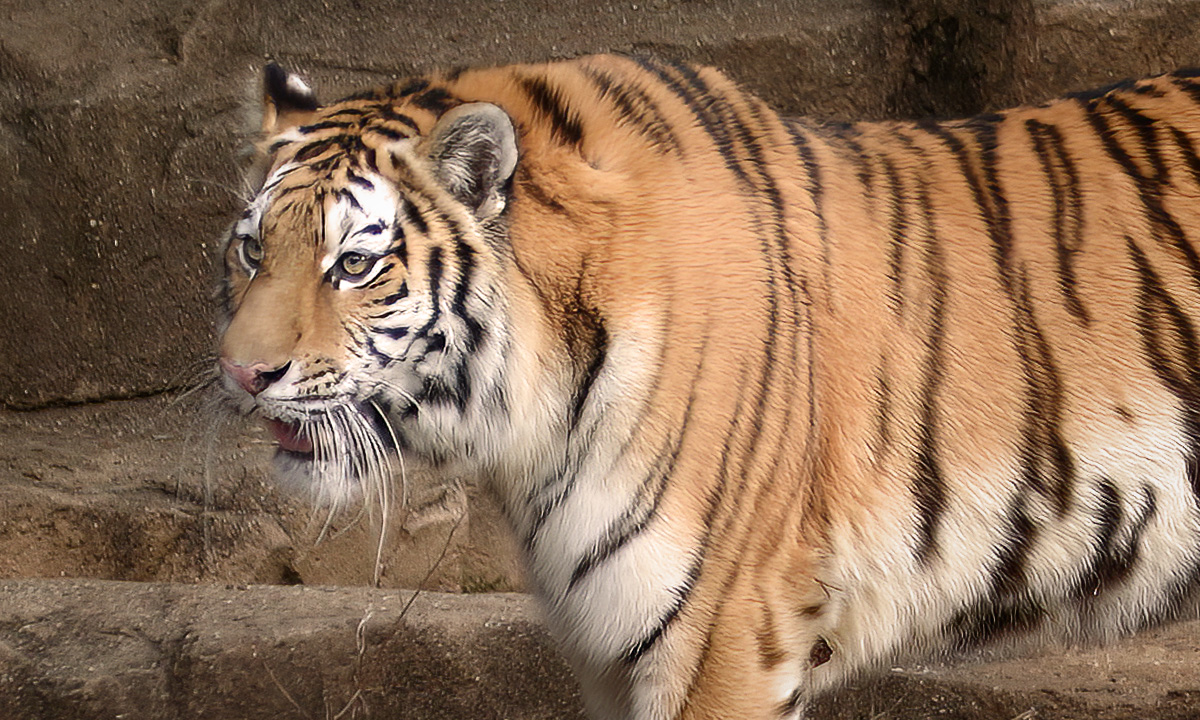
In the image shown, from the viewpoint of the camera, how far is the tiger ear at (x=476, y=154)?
165 centimetres

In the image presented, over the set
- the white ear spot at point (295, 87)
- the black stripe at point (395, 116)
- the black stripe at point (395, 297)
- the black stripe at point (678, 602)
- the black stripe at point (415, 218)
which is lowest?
the black stripe at point (678, 602)

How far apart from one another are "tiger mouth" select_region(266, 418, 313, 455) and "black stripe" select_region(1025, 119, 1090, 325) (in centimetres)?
110

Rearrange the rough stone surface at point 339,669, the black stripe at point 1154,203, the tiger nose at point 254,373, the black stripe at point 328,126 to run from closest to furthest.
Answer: the tiger nose at point 254,373, the black stripe at point 328,126, the black stripe at point 1154,203, the rough stone surface at point 339,669

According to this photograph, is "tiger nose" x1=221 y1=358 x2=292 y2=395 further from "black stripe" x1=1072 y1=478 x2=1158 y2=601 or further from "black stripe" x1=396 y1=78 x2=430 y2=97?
"black stripe" x1=1072 y1=478 x2=1158 y2=601

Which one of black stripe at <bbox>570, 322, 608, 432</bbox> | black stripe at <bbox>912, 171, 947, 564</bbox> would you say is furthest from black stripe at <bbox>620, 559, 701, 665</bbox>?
black stripe at <bbox>912, 171, 947, 564</bbox>

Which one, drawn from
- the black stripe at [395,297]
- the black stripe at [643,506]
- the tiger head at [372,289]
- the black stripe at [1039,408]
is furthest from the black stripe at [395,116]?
the black stripe at [1039,408]

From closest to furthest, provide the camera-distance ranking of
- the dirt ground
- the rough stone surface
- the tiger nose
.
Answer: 1. the tiger nose
2. the rough stone surface
3. the dirt ground

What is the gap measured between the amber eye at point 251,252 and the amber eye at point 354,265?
115 millimetres

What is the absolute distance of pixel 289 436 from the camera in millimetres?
1758

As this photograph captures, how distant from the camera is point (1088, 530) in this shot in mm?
1896

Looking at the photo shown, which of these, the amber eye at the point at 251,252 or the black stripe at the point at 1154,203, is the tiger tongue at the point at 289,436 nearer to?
the amber eye at the point at 251,252

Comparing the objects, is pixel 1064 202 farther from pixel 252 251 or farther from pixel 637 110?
pixel 252 251

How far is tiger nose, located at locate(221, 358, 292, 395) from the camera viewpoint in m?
1.61

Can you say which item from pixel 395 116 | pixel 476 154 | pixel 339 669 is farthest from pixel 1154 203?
pixel 339 669
